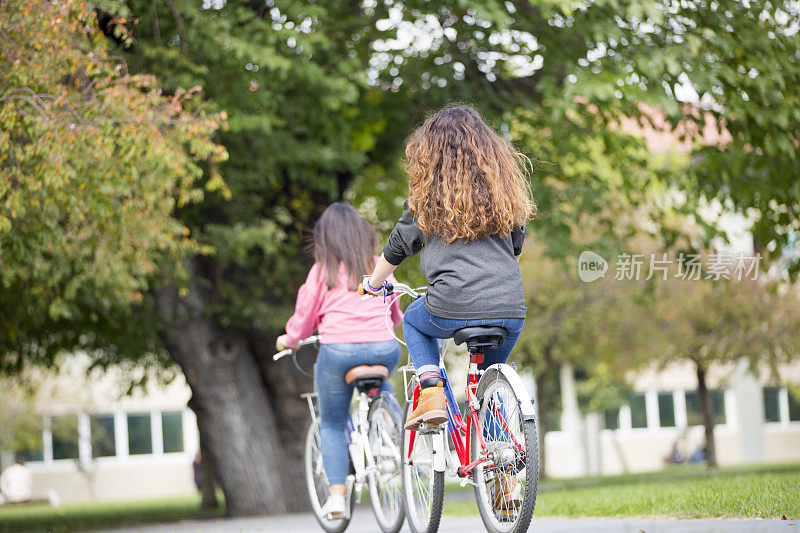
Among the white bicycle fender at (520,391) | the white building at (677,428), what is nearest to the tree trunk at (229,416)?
the white bicycle fender at (520,391)

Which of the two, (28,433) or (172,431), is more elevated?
(28,433)

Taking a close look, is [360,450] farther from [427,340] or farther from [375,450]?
[427,340]

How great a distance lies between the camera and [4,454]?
36625mm

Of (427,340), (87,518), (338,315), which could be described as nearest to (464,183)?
(427,340)

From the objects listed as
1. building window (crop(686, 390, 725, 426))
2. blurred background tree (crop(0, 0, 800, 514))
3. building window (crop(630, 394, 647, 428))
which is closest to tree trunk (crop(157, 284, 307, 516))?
blurred background tree (crop(0, 0, 800, 514))

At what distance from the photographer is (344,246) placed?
20.6 ft

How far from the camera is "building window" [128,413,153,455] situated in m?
38.3

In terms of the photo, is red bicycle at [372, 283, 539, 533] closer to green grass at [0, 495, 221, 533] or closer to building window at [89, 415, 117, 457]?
green grass at [0, 495, 221, 533]

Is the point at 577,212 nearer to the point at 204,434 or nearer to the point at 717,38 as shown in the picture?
the point at 717,38

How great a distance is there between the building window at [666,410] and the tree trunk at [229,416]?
31.2 m

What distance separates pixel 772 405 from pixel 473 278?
4134 centimetres

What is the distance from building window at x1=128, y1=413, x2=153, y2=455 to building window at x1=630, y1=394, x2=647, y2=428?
63.7ft

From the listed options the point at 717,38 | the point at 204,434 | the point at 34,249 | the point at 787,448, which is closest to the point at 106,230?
the point at 34,249

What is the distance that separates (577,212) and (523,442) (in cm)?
900
